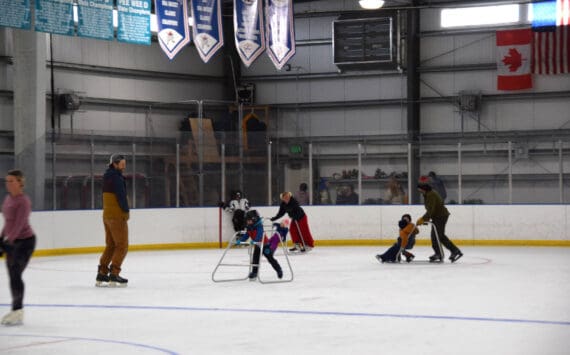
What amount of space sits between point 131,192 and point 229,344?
14.1 m

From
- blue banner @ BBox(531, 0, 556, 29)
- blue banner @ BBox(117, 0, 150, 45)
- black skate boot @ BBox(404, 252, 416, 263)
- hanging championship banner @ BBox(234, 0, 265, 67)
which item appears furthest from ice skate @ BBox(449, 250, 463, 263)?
blue banner @ BBox(117, 0, 150, 45)

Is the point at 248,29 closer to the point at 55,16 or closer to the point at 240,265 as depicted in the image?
the point at 55,16

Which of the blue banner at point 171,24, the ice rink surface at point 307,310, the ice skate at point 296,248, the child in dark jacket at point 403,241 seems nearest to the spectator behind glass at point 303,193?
the ice skate at point 296,248

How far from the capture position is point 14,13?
59.4 feet

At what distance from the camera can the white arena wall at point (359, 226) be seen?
72.6ft

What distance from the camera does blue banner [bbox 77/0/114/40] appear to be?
19078 millimetres

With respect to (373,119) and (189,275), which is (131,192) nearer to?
(189,275)

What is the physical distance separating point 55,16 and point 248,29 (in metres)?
4.30

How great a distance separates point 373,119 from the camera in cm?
3241

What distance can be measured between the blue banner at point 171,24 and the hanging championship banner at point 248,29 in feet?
4.38

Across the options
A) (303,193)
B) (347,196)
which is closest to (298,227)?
(303,193)

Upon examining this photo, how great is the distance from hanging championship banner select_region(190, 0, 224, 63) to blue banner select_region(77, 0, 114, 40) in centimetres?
183

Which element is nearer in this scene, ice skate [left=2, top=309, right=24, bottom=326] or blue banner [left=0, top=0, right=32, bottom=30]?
ice skate [left=2, top=309, right=24, bottom=326]

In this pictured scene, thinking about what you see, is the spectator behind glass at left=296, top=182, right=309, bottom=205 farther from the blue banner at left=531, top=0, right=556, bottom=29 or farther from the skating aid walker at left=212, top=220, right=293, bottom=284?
the blue banner at left=531, top=0, right=556, bottom=29
